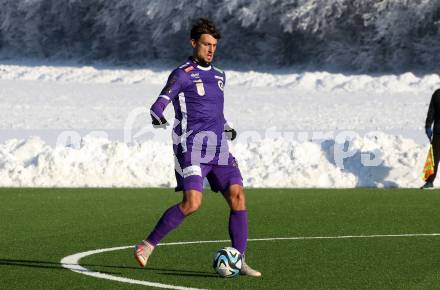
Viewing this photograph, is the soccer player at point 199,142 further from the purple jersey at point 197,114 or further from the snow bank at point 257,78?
the snow bank at point 257,78

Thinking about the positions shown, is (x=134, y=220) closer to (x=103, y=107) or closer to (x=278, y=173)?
(x=278, y=173)

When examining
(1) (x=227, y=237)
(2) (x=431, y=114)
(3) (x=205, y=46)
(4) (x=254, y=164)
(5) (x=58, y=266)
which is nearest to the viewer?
(3) (x=205, y=46)

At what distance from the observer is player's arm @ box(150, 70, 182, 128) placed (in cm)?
1038

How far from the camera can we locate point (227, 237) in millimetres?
14445

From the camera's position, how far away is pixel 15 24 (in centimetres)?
6950

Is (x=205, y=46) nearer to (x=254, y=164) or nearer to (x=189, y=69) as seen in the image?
(x=189, y=69)

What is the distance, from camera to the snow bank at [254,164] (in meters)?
23.5

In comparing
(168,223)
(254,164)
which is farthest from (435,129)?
(168,223)

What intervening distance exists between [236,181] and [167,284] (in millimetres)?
1102

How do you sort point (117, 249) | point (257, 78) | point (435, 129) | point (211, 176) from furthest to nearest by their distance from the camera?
point (257, 78), point (435, 129), point (117, 249), point (211, 176)

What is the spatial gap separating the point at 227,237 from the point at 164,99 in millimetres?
4208

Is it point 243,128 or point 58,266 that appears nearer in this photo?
point 58,266

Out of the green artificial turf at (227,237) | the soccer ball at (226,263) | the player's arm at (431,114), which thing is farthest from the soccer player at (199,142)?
the player's arm at (431,114)

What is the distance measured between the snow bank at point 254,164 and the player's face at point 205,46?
12.7 m
